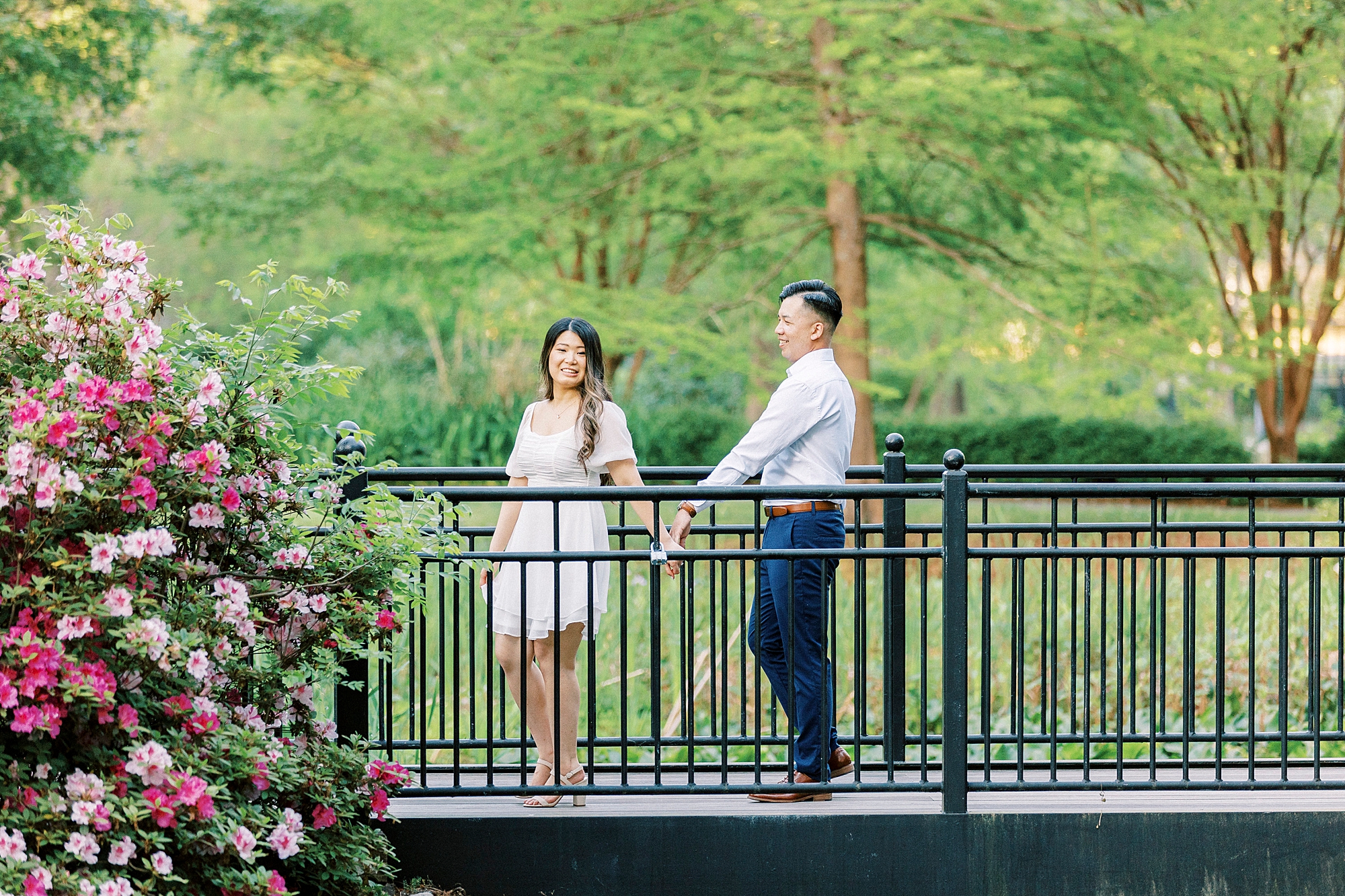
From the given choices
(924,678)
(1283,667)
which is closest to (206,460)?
(924,678)

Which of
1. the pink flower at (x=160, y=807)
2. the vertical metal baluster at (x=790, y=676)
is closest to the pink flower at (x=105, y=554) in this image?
the pink flower at (x=160, y=807)

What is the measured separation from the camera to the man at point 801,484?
4.20 meters

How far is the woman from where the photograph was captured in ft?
14.0

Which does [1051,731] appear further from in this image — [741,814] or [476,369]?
[476,369]

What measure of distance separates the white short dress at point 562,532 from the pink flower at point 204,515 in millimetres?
1088

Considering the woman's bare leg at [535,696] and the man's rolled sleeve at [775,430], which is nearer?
the man's rolled sleeve at [775,430]

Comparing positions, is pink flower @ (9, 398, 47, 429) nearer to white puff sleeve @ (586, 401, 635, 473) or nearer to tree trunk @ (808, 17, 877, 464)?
white puff sleeve @ (586, 401, 635, 473)

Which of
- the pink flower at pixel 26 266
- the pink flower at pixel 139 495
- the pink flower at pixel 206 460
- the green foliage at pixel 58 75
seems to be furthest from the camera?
the green foliage at pixel 58 75

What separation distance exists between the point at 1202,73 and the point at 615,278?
8098 millimetres

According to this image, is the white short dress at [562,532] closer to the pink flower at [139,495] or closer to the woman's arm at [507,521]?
the woman's arm at [507,521]

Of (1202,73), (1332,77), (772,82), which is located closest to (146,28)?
(772,82)

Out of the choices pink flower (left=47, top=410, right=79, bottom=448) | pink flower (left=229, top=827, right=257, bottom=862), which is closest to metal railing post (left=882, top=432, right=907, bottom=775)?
pink flower (left=229, top=827, right=257, bottom=862)

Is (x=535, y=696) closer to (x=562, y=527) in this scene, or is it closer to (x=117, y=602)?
(x=562, y=527)

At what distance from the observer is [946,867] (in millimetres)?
3943
